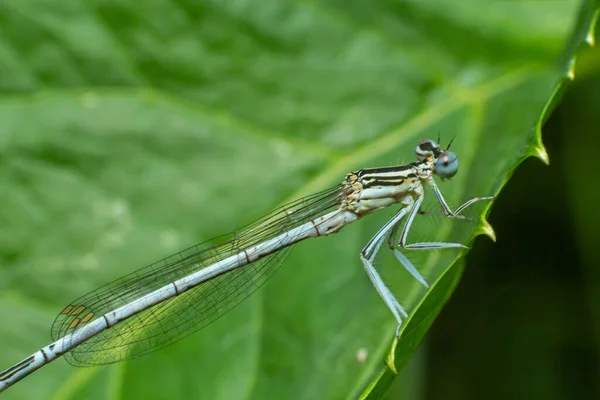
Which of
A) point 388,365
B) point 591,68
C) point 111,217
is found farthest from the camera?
point 591,68

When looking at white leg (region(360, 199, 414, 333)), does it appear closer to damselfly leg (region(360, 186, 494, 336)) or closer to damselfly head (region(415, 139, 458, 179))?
damselfly leg (region(360, 186, 494, 336))

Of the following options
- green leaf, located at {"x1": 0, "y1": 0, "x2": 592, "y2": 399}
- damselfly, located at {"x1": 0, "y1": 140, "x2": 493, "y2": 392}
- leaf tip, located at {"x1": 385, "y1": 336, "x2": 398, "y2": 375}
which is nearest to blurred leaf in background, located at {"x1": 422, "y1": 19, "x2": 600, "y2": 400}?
green leaf, located at {"x1": 0, "y1": 0, "x2": 592, "y2": 399}

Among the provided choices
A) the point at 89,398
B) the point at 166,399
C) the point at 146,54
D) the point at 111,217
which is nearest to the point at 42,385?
the point at 89,398

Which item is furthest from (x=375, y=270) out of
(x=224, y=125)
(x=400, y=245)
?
(x=224, y=125)

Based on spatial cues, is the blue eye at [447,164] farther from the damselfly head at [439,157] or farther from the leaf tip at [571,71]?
the leaf tip at [571,71]

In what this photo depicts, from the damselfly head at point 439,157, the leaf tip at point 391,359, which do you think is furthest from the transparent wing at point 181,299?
the leaf tip at point 391,359

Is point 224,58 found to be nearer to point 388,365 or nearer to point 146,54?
point 146,54
